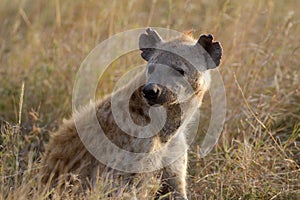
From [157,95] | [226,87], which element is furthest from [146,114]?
[226,87]

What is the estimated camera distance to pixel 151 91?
13.4 ft

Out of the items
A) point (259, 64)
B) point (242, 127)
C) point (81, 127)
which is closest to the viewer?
point (81, 127)

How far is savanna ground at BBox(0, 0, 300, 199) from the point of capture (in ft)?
15.7

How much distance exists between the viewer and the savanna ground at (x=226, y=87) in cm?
478

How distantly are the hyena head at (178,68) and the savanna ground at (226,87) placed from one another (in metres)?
0.62

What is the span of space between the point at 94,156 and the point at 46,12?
459 centimetres

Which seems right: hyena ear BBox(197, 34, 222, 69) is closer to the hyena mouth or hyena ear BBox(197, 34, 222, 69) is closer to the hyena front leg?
the hyena mouth

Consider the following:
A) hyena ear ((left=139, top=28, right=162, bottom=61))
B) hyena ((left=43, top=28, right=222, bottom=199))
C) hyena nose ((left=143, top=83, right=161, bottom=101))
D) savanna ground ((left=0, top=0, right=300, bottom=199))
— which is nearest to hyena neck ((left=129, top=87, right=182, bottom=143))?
hyena ((left=43, top=28, right=222, bottom=199))

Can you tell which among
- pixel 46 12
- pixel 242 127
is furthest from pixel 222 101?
pixel 46 12

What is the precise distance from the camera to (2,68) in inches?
260

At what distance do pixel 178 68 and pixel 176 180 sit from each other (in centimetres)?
87

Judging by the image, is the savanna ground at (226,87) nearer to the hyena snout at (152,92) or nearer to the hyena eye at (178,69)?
the hyena snout at (152,92)

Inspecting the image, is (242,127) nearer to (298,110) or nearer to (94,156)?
(298,110)

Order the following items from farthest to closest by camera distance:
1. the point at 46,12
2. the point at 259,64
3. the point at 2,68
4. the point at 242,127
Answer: the point at 46,12 < the point at 2,68 < the point at 259,64 < the point at 242,127
